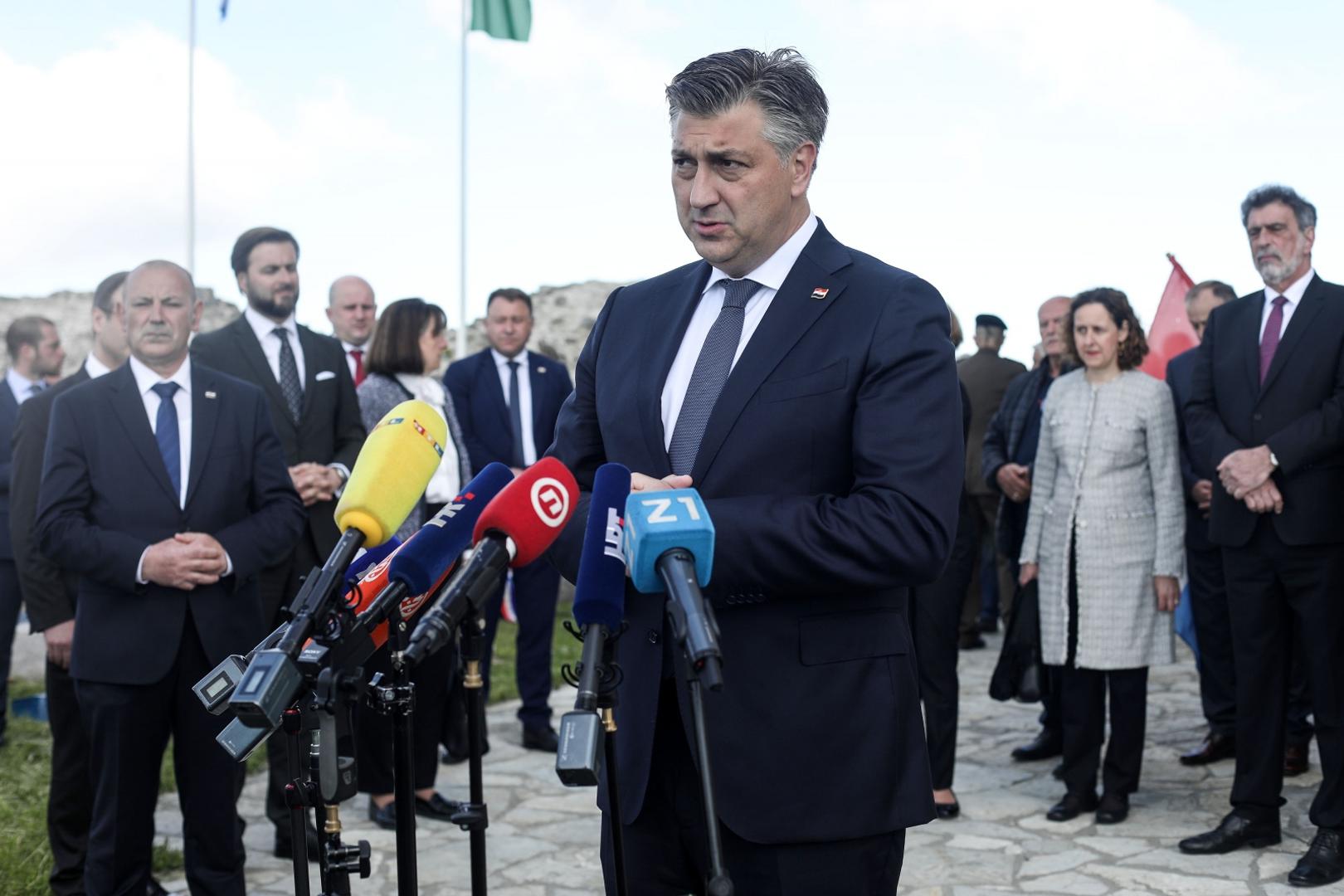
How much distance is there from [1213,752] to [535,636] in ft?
11.6

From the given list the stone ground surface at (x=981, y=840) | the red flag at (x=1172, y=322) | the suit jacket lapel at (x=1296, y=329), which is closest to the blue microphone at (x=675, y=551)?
the stone ground surface at (x=981, y=840)

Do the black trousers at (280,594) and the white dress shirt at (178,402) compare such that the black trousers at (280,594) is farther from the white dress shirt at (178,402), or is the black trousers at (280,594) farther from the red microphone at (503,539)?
the red microphone at (503,539)

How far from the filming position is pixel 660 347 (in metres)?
2.60

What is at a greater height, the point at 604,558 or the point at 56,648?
the point at 604,558

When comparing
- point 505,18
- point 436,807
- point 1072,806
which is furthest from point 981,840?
point 505,18

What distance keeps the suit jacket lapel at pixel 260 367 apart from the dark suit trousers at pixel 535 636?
203 cm

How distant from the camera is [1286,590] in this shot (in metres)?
5.32

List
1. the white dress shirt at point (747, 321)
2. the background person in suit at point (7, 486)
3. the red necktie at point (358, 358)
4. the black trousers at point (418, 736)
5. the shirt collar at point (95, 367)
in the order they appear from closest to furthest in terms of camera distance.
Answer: the white dress shirt at point (747, 321)
the shirt collar at point (95, 367)
the black trousers at point (418, 736)
the red necktie at point (358, 358)
the background person in suit at point (7, 486)

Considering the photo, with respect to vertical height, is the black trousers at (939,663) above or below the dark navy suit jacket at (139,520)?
below

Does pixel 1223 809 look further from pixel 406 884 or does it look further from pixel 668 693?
pixel 406 884

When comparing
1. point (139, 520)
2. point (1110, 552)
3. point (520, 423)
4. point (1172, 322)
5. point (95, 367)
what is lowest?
point (1110, 552)

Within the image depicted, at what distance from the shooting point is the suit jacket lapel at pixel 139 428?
437 cm

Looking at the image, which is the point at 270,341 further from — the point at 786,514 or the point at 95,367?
the point at 786,514

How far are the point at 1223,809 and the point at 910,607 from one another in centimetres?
169
